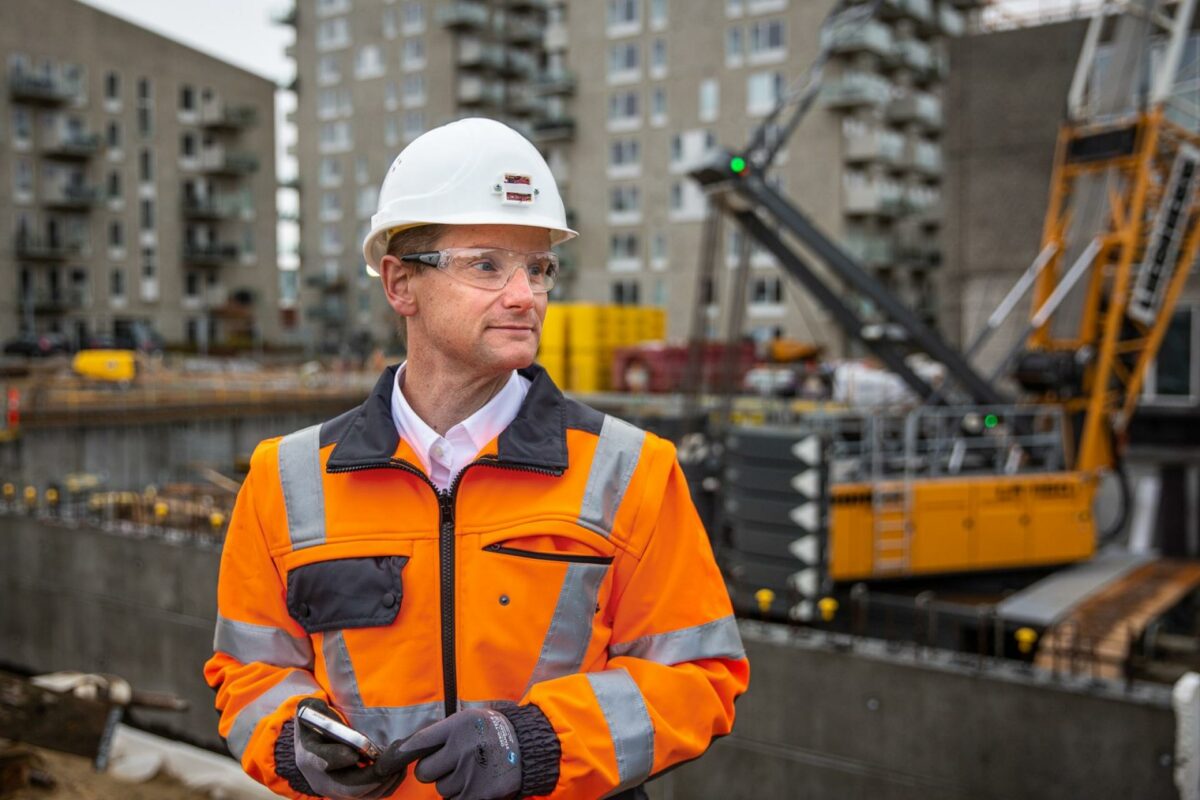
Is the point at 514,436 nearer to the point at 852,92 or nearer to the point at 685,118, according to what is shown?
the point at 852,92

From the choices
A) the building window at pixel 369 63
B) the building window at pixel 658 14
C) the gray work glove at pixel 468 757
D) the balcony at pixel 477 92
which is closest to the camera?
the gray work glove at pixel 468 757

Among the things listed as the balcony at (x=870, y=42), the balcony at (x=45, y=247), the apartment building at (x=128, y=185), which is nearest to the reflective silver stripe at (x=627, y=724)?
the balcony at (x=870, y=42)

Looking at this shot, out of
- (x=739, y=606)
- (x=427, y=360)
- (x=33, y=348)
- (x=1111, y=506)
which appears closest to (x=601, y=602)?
(x=427, y=360)

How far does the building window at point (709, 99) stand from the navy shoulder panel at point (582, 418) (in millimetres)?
44559

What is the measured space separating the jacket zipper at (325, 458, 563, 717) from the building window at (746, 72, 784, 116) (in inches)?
1701

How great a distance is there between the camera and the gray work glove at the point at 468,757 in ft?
6.80

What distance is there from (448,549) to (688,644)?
59cm

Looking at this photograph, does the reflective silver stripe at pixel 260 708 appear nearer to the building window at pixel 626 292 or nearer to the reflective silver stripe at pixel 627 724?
the reflective silver stripe at pixel 627 724

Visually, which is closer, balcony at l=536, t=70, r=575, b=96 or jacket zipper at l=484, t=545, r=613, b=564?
jacket zipper at l=484, t=545, r=613, b=564

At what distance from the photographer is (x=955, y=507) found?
1264 centimetres

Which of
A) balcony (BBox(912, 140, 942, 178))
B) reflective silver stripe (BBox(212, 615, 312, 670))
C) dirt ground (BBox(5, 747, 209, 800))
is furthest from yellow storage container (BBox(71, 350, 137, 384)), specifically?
balcony (BBox(912, 140, 942, 178))

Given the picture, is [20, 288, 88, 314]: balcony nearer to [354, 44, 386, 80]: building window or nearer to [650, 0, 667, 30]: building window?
[354, 44, 386, 80]: building window

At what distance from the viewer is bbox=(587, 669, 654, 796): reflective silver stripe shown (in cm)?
223

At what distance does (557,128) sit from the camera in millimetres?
48938
